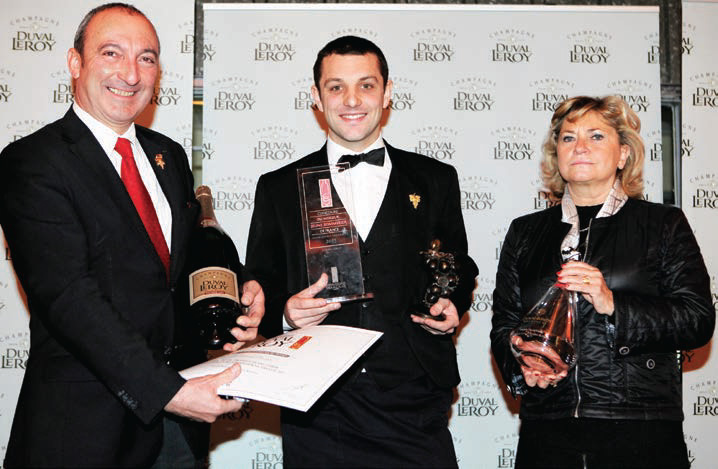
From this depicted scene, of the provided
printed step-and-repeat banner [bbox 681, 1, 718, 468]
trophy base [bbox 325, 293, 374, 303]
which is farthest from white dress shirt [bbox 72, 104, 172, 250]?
printed step-and-repeat banner [bbox 681, 1, 718, 468]

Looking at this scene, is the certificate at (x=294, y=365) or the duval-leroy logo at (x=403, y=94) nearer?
the certificate at (x=294, y=365)

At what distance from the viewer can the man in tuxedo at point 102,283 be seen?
2188 millimetres

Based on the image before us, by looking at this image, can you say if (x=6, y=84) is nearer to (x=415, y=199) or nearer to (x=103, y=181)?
(x=103, y=181)

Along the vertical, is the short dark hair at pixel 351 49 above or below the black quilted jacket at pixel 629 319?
above

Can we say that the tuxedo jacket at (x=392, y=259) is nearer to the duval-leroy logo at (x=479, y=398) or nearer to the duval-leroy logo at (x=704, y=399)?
the duval-leroy logo at (x=479, y=398)

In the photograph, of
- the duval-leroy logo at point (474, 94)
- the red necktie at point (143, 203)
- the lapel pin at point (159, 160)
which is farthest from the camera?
the duval-leroy logo at point (474, 94)

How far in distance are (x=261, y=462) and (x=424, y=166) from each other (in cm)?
212

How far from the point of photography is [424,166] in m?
3.14

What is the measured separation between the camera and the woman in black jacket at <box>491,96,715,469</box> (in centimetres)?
261

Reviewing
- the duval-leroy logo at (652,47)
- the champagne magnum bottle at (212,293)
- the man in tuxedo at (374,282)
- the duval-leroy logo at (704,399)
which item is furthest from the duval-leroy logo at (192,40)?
the duval-leroy logo at (704,399)

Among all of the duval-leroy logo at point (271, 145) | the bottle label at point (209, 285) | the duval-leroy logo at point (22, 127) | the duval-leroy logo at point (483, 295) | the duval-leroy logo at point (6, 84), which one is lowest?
the duval-leroy logo at point (483, 295)

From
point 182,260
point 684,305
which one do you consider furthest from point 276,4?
point 684,305

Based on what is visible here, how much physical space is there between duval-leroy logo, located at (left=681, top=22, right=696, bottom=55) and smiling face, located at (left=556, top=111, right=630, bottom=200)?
5.55ft

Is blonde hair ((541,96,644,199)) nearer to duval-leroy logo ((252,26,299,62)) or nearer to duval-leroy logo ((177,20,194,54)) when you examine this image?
duval-leroy logo ((252,26,299,62))
